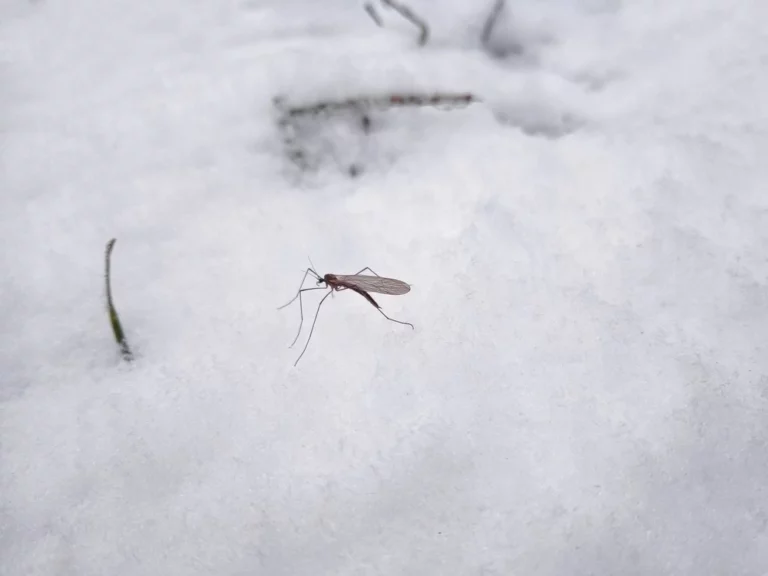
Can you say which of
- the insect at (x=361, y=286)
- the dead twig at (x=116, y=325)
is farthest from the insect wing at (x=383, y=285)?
the dead twig at (x=116, y=325)

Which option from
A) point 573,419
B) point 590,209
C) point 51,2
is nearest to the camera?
point 573,419

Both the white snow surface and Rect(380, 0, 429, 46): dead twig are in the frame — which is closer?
the white snow surface

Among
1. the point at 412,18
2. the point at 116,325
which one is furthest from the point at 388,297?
the point at 412,18

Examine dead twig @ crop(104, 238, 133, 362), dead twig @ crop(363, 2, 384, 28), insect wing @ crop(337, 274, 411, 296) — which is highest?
dead twig @ crop(363, 2, 384, 28)

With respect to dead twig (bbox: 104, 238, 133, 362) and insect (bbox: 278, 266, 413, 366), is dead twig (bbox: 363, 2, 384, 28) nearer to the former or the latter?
insect (bbox: 278, 266, 413, 366)

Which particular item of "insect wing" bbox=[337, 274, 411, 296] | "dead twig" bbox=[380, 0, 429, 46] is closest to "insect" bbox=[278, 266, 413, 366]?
"insect wing" bbox=[337, 274, 411, 296]

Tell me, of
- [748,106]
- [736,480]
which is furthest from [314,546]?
[748,106]

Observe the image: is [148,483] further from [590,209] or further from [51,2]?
[51,2]
